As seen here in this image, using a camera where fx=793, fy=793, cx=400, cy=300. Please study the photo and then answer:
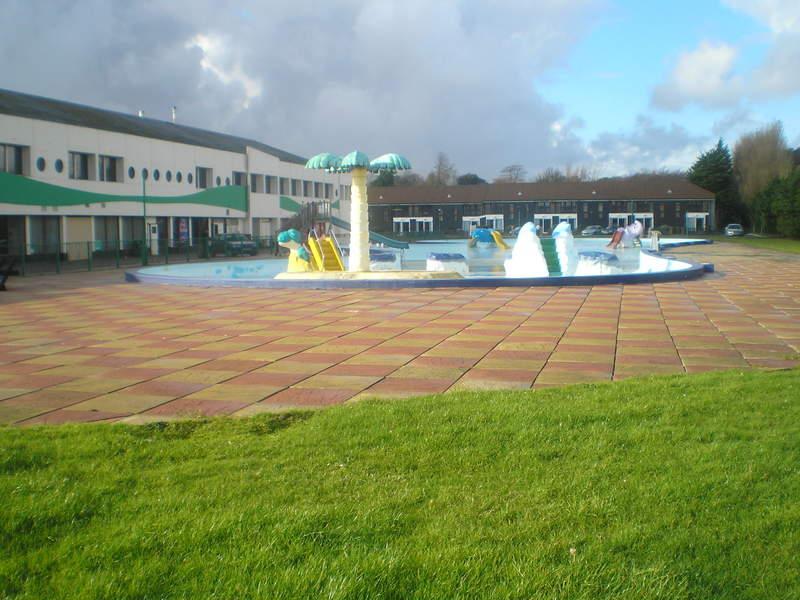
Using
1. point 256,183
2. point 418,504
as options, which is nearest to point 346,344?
point 418,504

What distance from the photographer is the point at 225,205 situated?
5425 cm

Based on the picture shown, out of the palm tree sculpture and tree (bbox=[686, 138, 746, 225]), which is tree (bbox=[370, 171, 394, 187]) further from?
the palm tree sculpture

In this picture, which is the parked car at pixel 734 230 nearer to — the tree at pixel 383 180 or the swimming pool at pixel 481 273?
the swimming pool at pixel 481 273

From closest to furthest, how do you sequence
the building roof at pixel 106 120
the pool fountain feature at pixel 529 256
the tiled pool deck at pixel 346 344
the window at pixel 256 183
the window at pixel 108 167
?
the tiled pool deck at pixel 346 344 → the pool fountain feature at pixel 529 256 → the building roof at pixel 106 120 → the window at pixel 108 167 → the window at pixel 256 183

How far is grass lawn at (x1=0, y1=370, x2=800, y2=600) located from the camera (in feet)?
11.5

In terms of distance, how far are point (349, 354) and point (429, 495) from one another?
556 centimetres

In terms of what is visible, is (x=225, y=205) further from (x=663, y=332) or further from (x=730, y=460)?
(x=730, y=460)

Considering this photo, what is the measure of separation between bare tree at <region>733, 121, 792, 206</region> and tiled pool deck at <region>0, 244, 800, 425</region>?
79.0 metres

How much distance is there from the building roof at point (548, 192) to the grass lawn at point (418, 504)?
8924 centimetres

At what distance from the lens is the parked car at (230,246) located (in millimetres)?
44312

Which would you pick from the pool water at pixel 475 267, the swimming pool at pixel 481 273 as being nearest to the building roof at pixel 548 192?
the swimming pool at pixel 481 273

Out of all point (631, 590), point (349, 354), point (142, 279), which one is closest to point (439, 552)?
point (631, 590)

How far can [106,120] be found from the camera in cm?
4534

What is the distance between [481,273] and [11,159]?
2237cm
